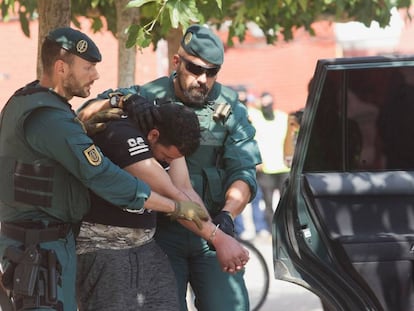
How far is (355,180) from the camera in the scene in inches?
168

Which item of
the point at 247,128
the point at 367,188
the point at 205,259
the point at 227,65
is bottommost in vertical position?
the point at 205,259

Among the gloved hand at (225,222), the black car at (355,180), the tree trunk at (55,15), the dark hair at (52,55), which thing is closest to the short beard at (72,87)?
the dark hair at (52,55)

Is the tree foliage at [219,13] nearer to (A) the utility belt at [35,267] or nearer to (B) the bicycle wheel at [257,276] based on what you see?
(A) the utility belt at [35,267]

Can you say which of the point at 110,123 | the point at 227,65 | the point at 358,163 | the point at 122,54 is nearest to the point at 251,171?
the point at 358,163

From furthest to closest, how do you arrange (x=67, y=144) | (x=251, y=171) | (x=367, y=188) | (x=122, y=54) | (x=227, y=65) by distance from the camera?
(x=227, y=65), (x=122, y=54), (x=251, y=171), (x=367, y=188), (x=67, y=144)

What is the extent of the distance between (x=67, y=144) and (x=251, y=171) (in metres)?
1.08

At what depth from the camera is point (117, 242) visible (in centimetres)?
396

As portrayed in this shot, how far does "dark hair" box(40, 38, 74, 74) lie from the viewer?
154 inches

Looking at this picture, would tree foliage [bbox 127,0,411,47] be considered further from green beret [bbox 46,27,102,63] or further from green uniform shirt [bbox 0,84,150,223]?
green uniform shirt [bbox 0,84,150,223]

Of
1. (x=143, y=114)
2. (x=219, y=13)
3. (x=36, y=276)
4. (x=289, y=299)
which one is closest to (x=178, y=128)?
(x=143, y=114)

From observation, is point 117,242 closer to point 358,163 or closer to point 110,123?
point 110,123

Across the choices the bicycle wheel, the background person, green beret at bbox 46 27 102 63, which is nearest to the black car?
green beret at bbox 46 27 102 63

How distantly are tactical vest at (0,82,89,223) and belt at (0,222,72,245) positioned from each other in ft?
0.09

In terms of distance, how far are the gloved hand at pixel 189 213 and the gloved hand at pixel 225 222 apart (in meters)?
0.20
